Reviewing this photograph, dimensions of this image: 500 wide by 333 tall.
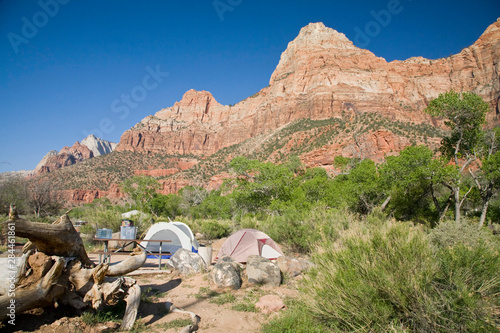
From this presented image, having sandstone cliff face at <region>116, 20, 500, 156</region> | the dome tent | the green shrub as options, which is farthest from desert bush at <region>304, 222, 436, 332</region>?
sandstone cliff face at <region>116, 20, 500, 156</region>

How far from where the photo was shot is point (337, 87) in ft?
254

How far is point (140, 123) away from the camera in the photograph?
429ft

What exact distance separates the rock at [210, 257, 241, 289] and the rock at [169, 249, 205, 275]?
1.33 metres

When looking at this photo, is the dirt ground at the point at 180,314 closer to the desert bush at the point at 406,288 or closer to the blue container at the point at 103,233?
the desert bush at the point at 406,288

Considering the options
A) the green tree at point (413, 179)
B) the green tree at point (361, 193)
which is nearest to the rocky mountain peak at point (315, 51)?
the green tree at point (361, 193)

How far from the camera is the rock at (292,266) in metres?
8.43

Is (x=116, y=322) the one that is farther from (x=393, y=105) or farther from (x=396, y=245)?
(x=393, y=105)

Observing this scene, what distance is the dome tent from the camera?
36.5 feet

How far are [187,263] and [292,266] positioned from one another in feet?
11.4

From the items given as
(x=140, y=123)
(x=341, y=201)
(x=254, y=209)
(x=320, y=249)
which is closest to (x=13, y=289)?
(x=320, y=249)

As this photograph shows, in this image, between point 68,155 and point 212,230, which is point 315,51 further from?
point 68,155

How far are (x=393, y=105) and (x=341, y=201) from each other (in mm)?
66619

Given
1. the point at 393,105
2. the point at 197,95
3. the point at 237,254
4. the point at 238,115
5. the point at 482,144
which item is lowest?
the point at 237,254

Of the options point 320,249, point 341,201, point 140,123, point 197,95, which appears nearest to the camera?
point 320,249
